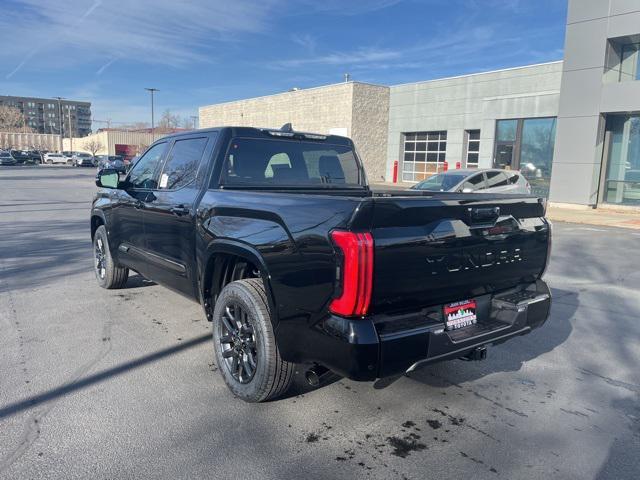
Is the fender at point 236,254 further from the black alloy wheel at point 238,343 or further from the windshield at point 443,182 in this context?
the windshield at point 443,182

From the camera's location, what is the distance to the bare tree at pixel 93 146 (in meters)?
92.3

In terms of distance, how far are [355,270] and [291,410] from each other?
133 cm

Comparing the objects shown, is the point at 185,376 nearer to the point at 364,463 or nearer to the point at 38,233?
the point at 364,463

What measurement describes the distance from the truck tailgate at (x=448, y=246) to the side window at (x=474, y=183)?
10.1 metres

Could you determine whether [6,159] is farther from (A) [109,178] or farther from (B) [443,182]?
(A) [109,178]

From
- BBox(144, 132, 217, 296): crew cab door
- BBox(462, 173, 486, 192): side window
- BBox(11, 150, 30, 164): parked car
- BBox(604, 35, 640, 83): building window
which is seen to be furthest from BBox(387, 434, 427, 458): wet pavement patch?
BBox(11, 150, 30, 164): parked car

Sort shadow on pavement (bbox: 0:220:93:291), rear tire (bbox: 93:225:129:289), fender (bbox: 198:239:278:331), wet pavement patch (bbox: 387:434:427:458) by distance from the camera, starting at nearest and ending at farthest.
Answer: wet pavement patch (bbox: 387:434:427:458) → fender (bbox: 198:239:278:331) → rear tire (bbox: 93:225:129:289) → shadow on pavement (bbox: 0:220:93:291)

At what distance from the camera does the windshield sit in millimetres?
13617

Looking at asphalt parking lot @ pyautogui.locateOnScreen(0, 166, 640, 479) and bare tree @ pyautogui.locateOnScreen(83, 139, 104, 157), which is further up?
bare tree @ pyautogui.locateOnScreen(83, 139, 104, 157)

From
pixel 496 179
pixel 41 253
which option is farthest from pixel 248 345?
pixel 496 179

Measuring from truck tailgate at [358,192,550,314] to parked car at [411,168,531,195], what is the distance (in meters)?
9.82

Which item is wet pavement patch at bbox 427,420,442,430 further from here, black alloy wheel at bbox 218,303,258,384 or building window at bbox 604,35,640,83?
building window at bbox 604,35,640,83

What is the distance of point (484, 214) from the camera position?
3.24 meters

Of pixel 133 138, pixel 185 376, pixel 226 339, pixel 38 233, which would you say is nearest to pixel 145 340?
pixel 185 376
